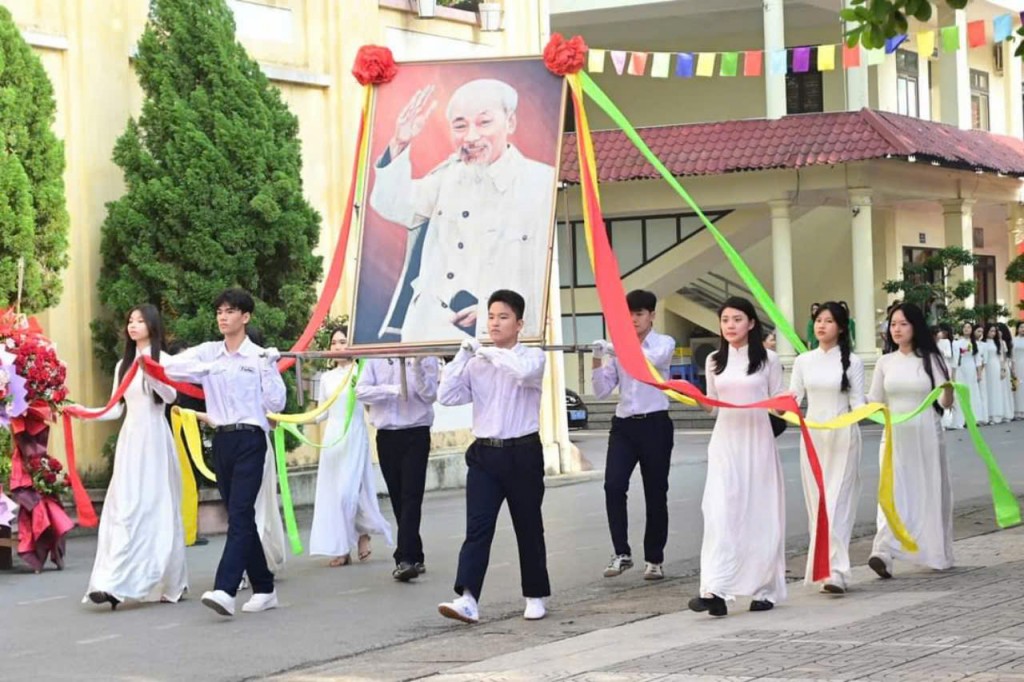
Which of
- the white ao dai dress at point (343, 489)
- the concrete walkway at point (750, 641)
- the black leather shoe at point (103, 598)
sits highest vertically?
the white ao dai dress at point (343, 489)

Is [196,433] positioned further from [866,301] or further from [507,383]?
[866,301]

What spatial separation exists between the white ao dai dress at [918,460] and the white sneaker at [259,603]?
13.0ft

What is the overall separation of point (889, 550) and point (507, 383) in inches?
124

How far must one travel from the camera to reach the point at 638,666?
8586 millimetres

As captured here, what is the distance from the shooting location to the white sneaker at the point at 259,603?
11.2 meters

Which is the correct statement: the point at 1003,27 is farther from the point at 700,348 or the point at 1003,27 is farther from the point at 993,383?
the point at 700,348

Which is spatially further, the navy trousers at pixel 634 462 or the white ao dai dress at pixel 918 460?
the navy trousers at pixel 634 462

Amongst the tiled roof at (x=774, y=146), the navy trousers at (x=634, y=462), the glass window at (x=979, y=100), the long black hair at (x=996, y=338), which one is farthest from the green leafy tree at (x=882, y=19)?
the glass window at (x=979, y=100)

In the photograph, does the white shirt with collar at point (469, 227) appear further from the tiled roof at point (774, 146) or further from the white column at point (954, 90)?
the white column at point (954, 90)

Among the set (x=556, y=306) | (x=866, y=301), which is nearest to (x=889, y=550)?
(x=556, y=306)

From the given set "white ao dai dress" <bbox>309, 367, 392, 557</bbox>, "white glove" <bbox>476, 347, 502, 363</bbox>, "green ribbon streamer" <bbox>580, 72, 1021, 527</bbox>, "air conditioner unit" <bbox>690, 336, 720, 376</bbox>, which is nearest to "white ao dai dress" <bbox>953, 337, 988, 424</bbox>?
"air conditioner unit" <bbox>690, 336, 720, 376</bbox>

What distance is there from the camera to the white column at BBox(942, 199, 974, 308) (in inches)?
1474

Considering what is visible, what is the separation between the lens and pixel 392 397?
12812mm

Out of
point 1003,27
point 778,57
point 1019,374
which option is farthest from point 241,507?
point 1019,374
